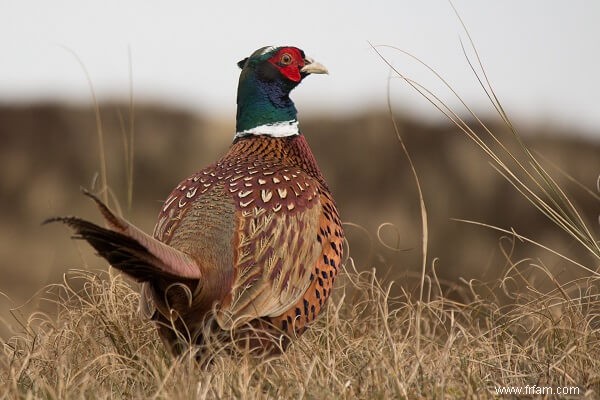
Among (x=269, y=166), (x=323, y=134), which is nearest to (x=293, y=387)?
(x=269, y=166)

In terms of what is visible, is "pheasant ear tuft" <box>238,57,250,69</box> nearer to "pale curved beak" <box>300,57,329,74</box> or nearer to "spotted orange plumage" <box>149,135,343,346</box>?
"pale curved beak" <box>300,57,329,74</box>

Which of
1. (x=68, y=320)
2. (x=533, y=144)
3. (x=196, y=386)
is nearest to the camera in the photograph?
(x=196, y=386)

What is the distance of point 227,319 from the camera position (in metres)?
3.38

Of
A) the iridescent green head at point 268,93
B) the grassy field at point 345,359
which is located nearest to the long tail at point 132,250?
the grassy field at point 345,359

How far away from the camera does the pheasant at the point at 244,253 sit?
3.31 m

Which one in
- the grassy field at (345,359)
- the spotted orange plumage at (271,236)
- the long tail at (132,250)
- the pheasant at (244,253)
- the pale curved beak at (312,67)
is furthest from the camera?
the pale curved beak at (312,67)

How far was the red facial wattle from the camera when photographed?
403 cm

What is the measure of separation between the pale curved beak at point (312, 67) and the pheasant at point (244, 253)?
0.30 meters

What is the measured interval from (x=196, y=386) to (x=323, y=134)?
8416 millimetres

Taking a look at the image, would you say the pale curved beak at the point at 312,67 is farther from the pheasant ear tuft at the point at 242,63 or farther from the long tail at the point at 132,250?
the long tail at the point at 132,250

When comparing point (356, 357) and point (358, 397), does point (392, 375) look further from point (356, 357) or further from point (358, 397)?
point (356, 357)

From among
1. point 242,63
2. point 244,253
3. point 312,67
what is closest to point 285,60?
point 312,67

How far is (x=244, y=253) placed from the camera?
3.45m

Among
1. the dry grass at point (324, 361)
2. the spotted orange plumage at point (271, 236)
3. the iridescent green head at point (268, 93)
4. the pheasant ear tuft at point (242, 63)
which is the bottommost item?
the dry grass at point (324, 361)
